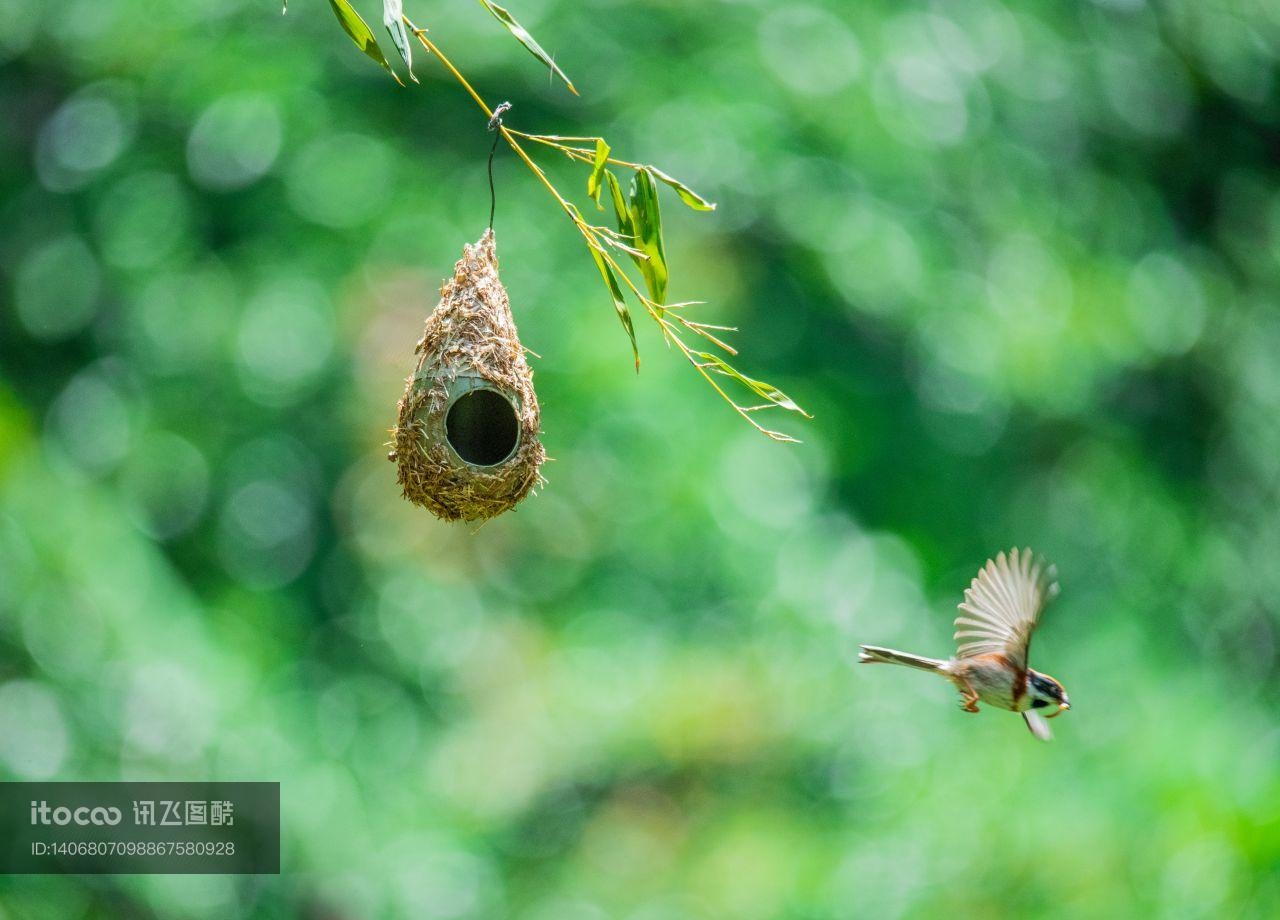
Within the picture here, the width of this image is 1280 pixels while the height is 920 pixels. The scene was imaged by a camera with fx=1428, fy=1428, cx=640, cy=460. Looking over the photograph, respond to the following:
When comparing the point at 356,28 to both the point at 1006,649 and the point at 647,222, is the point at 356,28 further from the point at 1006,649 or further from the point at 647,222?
the point at 1006,649

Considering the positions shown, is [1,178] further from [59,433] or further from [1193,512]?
[1193,512]

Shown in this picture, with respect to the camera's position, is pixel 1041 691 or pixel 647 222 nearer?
pixel 1041 691

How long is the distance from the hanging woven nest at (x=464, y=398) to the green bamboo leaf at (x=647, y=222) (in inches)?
20.1

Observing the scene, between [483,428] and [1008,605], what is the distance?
111cm

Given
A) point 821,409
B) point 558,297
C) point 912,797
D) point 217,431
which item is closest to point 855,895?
point 912,797

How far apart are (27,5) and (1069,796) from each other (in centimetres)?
534

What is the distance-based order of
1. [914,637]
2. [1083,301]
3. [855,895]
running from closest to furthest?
[855,895] < [914,637] < [1083,301]

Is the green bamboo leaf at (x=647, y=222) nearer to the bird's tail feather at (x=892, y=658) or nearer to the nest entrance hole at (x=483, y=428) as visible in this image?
the bird's tail feather at (x=892, y=658)

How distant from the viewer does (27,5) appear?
239 inches

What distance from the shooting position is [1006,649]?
145 cm

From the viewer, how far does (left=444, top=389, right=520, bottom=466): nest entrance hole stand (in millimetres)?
2260

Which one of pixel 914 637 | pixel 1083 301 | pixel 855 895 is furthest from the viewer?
pixel 1083 301

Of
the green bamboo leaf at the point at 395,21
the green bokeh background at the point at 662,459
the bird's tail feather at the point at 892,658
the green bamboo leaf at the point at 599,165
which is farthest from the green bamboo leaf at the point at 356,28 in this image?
the green bokeh background at the point at 662,459

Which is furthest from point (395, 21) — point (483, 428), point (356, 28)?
point (483, 428)
